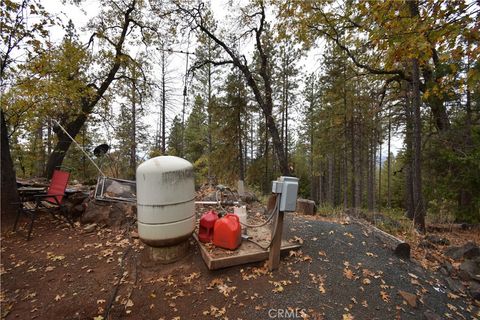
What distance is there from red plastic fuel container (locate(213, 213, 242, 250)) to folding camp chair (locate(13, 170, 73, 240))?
3520 millimetres

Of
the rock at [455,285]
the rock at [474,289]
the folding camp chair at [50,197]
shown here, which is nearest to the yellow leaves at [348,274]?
the rock at [455,285]

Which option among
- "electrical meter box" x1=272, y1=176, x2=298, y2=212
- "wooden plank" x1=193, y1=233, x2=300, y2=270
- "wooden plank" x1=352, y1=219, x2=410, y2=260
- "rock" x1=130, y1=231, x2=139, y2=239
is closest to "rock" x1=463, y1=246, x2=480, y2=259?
"wooden plank" x1=352, y1=219, x2=410, y2=260

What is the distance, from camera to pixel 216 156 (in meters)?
12.5

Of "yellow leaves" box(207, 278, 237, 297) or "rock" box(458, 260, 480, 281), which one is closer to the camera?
"yellow leaves" box(207, 278, 237, 297)

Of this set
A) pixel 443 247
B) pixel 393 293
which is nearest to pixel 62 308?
pixel 393 293

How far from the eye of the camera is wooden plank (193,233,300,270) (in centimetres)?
309

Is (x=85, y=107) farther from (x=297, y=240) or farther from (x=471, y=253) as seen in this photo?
(x=471, y=253)

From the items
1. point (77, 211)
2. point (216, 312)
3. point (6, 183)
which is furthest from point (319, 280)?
point (6, 183)

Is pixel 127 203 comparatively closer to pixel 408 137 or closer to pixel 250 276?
pixel 250 276

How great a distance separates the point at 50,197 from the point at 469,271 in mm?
7823

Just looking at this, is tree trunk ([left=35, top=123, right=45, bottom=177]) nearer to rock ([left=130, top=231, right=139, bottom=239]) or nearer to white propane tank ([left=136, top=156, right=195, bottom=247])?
rock ([left=130, top=231, right=139, bottom=239])

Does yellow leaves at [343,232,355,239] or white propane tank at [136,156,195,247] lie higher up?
white propane tank at [136,156,195,247]

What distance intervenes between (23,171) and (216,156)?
10565mm

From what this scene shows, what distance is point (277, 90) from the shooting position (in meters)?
15.5
